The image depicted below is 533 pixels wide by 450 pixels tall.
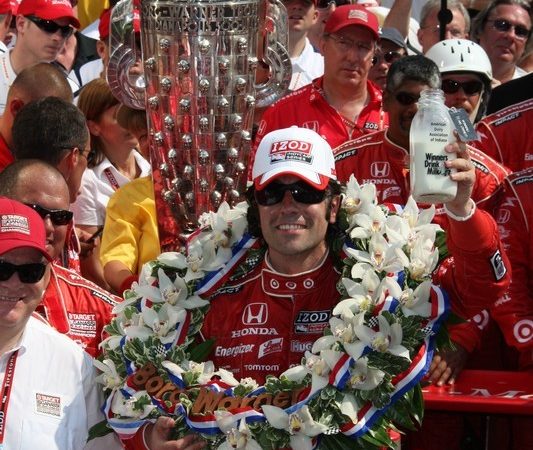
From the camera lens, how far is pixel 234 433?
214 inches

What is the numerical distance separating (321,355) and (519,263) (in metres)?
1.52

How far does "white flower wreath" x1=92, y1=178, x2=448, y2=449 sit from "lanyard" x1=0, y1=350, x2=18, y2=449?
0.39 m

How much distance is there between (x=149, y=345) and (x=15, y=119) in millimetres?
1959

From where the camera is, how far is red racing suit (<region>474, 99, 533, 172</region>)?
7570mm

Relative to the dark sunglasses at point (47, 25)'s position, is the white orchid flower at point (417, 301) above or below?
below

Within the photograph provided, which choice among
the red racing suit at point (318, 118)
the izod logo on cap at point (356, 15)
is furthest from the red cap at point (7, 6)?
the izod logo on cap at point (356, 15)

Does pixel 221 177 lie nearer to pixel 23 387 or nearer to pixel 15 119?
pixel 15 119

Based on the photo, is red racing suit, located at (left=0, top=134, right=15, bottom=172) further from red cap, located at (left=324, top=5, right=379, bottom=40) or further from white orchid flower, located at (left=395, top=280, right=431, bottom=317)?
white orchid flower, located at (left=395, top=280, right=431, bottom=317)

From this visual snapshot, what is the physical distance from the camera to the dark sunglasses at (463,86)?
7.93 metres

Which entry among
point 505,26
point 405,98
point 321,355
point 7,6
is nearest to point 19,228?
point 321,355

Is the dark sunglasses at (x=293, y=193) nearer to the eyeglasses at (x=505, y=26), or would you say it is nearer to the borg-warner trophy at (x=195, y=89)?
the borg-warner trophy at (x=195, y=89)

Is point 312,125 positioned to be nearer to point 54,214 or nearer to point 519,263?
point 519,263

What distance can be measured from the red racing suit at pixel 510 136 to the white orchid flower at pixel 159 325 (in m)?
2.49

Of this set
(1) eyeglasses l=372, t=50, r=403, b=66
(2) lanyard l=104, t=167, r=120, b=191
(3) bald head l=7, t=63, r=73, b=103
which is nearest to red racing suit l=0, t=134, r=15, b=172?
(3) bald head l=7, t=63, r=73, b=103
